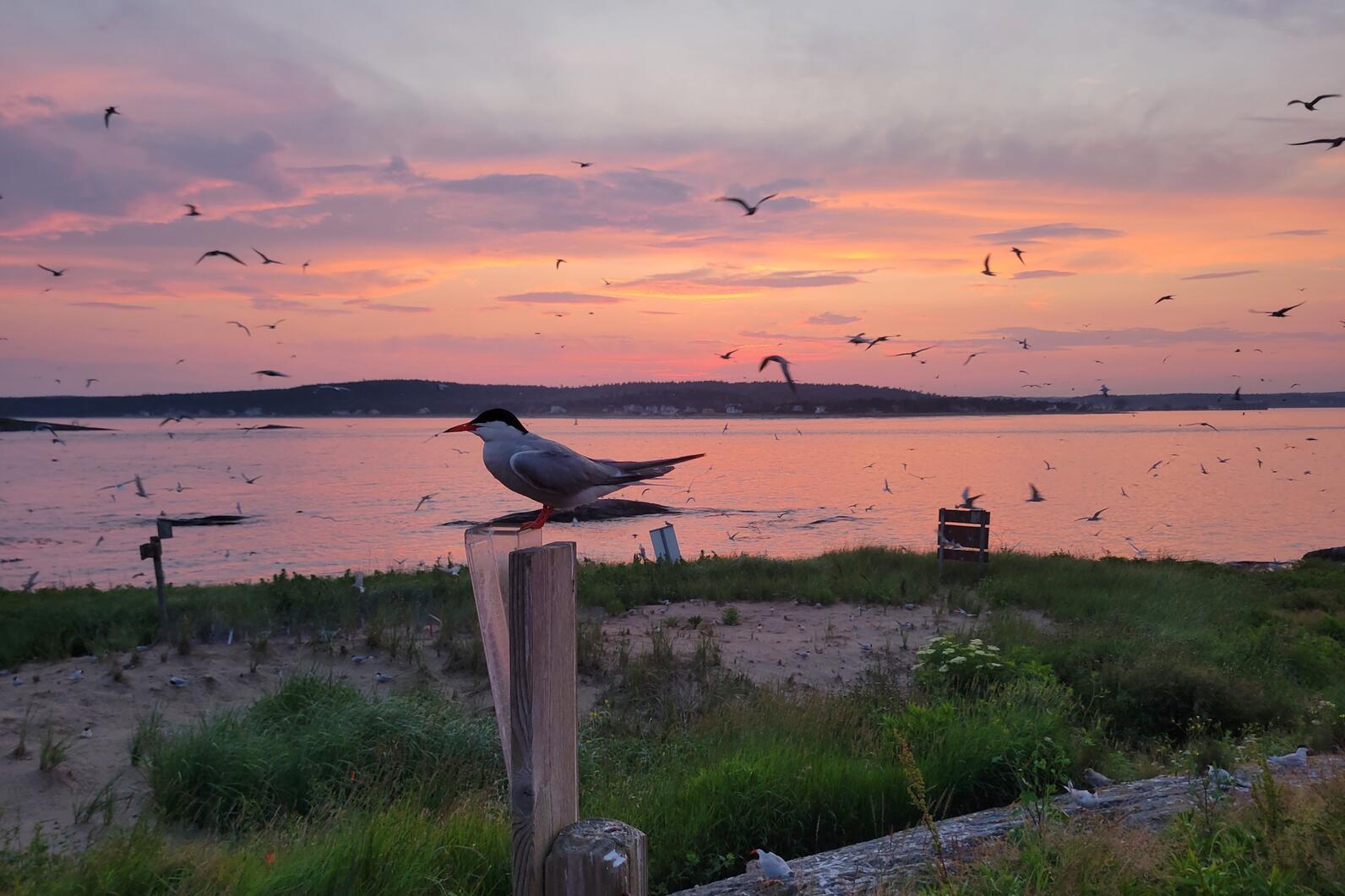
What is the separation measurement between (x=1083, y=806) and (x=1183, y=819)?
1.52 m

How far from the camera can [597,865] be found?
Answer: 3.12 m

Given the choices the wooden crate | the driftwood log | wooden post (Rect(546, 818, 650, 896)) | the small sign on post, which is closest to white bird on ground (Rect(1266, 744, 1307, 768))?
the driftwood log

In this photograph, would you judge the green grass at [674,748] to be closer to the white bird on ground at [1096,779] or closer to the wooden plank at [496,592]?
the white bird on ground at [1096,779]

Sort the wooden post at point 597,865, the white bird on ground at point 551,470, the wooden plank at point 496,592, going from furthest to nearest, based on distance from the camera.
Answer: the white bird on ground at point 551,470 < the wooden plank at point 496,592 < the wooden post at point 597,865

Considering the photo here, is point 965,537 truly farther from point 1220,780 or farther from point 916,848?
point 916,848

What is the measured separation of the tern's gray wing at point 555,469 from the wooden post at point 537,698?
816 mm

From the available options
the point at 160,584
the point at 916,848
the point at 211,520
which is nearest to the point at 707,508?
the point at 211,520

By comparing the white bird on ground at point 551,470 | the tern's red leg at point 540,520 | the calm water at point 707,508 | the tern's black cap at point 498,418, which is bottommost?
the calm water at point 707,508

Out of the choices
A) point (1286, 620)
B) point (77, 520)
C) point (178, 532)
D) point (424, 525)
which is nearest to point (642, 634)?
point (1286, 620)

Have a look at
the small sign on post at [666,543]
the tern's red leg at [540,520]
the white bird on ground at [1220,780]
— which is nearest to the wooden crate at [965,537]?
the small sign on post at [666,543]

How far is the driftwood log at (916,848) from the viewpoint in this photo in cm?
513

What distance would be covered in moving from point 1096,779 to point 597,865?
19.3 feet

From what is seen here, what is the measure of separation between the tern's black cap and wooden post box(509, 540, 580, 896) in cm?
135

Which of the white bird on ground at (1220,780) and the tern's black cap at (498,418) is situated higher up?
the tern's black cap at (498,418)
